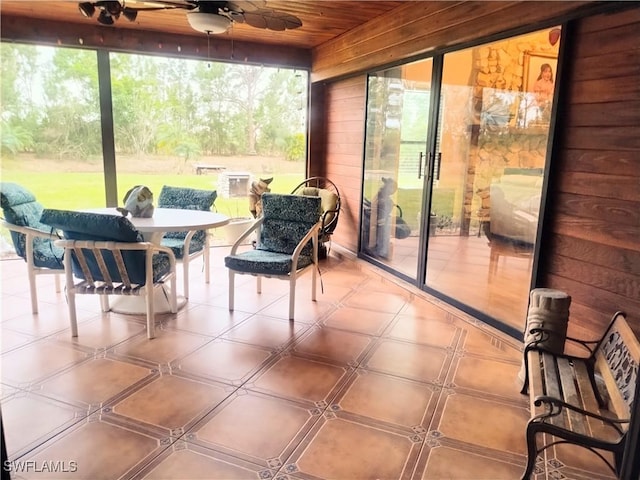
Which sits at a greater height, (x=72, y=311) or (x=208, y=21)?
(x=208, y=21)

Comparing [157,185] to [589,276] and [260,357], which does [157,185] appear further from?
[589,276]

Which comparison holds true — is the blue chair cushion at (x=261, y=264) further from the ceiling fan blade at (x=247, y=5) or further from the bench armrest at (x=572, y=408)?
the bench armrest at (x=572, y=408)

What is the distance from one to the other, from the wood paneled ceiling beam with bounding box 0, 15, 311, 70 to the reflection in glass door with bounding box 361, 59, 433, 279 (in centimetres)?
142

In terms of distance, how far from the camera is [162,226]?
3.19 metres

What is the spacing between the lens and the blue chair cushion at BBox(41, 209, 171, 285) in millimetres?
2758

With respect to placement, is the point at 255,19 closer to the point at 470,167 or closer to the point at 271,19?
the point at 271,19

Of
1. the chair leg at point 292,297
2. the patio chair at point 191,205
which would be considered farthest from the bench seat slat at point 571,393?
the patio chair at point 191,205

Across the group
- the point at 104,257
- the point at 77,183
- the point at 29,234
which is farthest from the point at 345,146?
the point at 29,234

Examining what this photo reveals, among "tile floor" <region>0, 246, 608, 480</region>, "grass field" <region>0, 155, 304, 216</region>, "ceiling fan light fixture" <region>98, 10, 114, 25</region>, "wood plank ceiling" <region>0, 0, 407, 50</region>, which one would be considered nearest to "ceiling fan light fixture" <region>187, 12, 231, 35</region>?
"ceiling fan light fixture" <region>98, 10, 114, 25</region>

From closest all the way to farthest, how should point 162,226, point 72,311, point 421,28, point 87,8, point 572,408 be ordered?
point 572,408 < point 87,8 < point 72,311 < point 162,226 < point 421,28

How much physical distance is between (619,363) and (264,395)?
164cm

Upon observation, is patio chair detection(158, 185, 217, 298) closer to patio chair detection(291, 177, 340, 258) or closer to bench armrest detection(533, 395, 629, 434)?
patio chair detection(291, 177, 340, 258)

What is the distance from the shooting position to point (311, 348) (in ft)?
9.79

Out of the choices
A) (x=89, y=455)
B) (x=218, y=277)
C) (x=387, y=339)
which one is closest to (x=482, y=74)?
(x=387, y=339)
